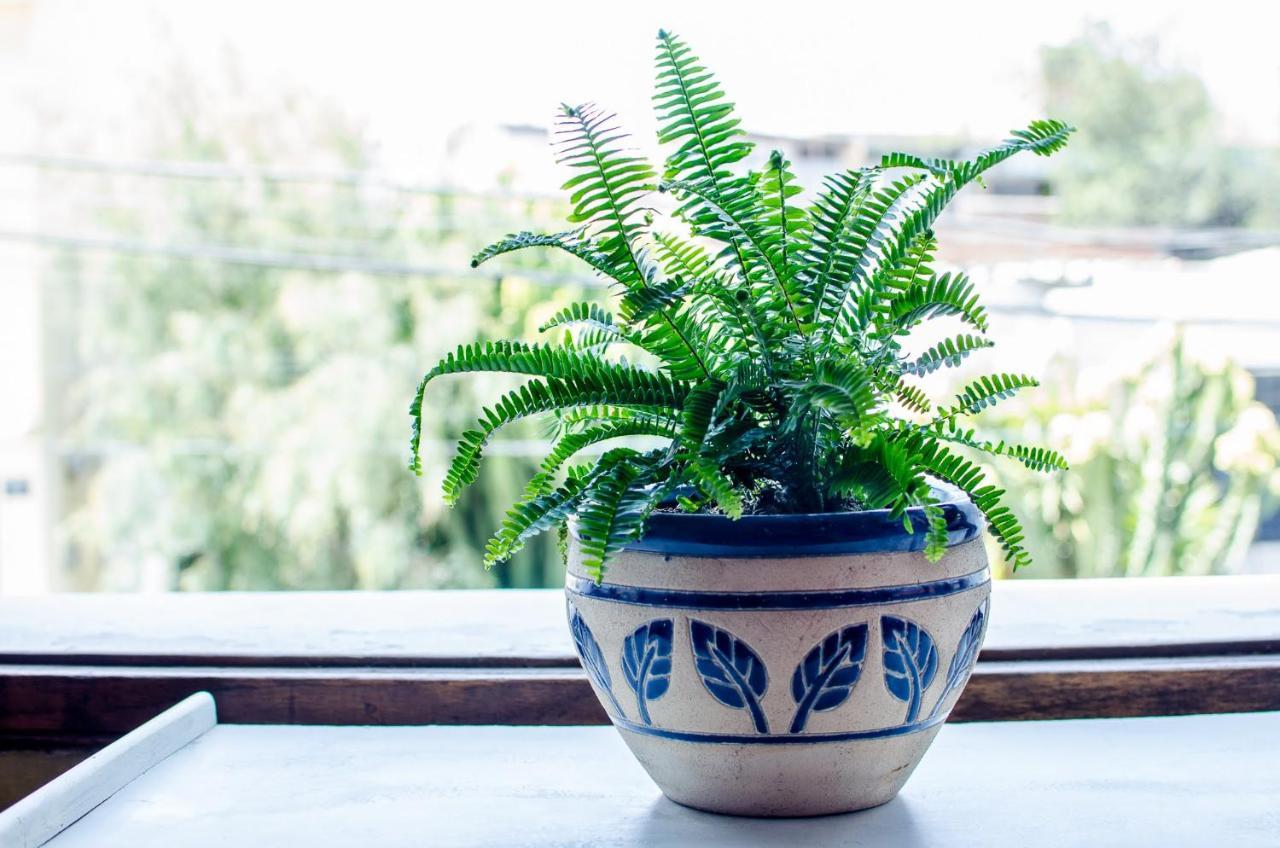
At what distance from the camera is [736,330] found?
1.65 feet

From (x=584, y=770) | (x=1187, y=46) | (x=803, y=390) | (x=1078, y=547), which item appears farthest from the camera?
(x=1187, y=46)

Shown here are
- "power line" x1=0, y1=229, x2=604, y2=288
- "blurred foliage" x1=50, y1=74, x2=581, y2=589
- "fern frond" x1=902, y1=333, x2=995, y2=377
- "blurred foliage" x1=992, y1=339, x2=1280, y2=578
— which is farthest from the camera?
"blurred foliage" x1=50, y1=74, x2=581, y2=589

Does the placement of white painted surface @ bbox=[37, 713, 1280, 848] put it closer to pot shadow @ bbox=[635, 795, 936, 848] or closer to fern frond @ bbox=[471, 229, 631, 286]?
pot shadow @ bbox=[635, 795, 936, 848]

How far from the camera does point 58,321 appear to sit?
8.02m

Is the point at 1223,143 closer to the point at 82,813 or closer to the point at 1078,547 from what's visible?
the point at 1078,547

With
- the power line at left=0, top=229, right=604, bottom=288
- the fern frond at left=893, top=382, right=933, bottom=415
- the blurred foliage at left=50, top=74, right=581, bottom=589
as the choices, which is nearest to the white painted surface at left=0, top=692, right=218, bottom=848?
the fern frond at left=893, top=382, right=933, bottom=415

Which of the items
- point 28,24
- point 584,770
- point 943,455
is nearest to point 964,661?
point 943,455

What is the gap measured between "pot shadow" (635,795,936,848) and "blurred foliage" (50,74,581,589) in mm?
6143

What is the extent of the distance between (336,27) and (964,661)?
27.8 feet

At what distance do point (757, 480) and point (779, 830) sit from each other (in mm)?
155

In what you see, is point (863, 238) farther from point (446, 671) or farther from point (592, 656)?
point (446, 671)

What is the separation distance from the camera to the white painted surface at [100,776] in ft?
1.58

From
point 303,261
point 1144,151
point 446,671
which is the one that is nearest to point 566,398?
point 446,671

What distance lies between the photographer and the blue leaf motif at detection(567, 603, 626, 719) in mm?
486
